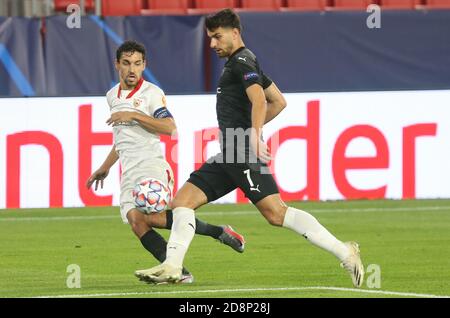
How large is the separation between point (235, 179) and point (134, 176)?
3.39 ft

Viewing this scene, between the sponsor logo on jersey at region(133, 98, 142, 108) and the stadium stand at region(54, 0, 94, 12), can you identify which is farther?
the stadium stand at region(54, 0, 94, 12)

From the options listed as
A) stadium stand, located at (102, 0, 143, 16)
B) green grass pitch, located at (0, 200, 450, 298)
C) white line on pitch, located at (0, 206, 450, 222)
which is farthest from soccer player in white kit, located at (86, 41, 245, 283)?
stadium stand, located at (102, 0, 143, 16)

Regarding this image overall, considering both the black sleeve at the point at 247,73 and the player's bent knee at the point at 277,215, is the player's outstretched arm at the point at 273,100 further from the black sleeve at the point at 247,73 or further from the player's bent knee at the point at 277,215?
the player's bent knee at the point at 277,215

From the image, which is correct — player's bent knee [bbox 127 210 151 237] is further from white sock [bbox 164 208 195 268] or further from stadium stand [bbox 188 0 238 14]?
stadium stand [bbox 188 0 238 14]

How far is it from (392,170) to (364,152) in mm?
432

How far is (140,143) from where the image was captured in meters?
11.3

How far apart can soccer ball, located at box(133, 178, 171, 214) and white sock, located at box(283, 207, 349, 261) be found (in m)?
1.16

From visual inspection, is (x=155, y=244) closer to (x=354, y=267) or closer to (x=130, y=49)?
(x=130, y=49)

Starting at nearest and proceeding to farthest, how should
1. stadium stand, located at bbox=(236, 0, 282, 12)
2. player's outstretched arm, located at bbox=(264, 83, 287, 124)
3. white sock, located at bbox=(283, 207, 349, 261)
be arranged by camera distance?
white sock, located at bbox=(283, 207, 349, 261), player's outstretched arm, located at bbox=(264, 83, 287, 124), stadium stand, located at bbox=(236, 0, 282, 12)

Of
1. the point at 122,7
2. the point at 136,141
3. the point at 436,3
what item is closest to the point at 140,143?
the point at 136,141

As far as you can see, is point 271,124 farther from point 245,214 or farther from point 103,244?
point 103,244

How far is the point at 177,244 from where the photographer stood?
34.6ft

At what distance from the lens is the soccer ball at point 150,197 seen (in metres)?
11.1

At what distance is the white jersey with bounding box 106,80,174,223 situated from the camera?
11.2 metres
